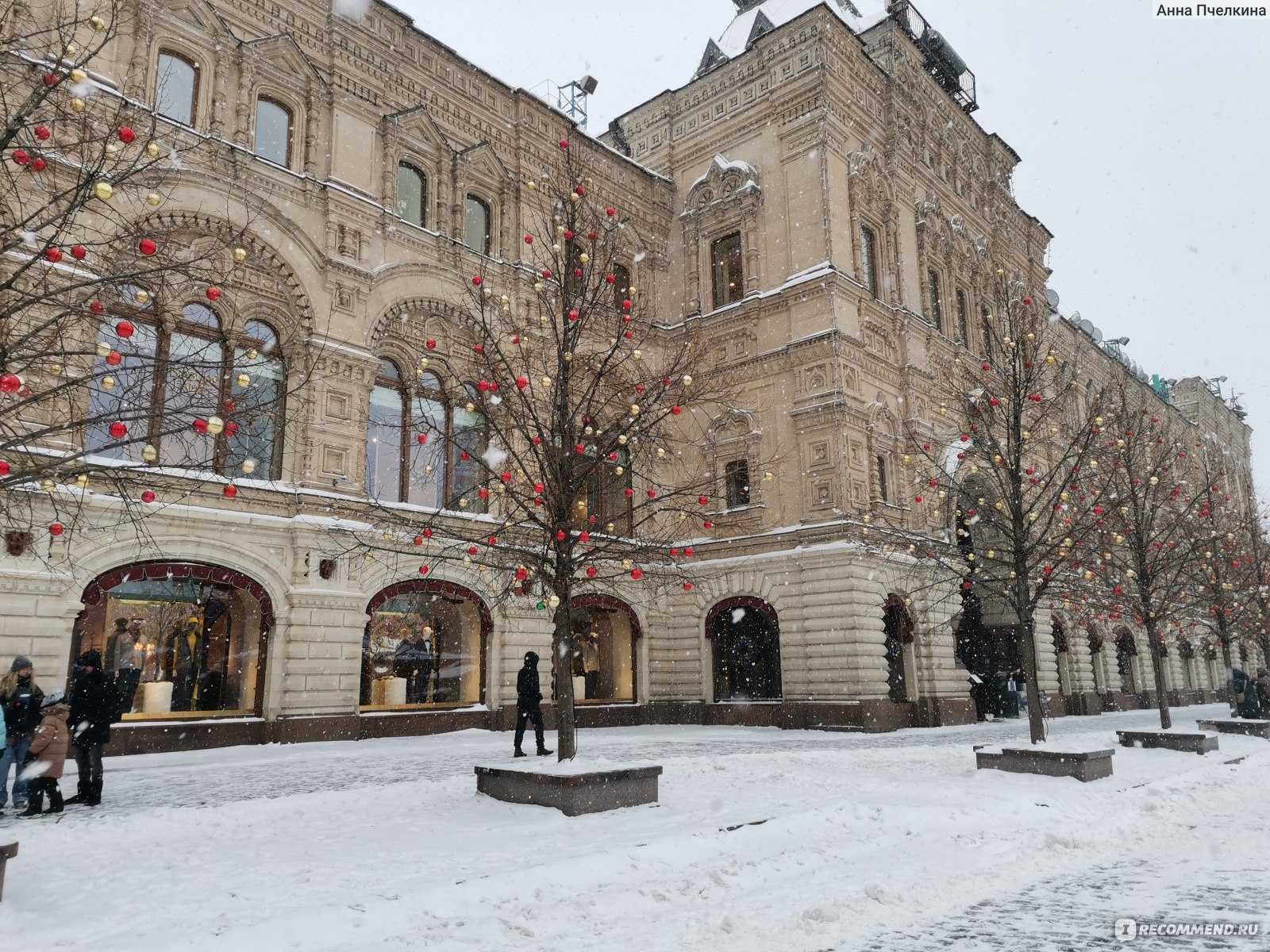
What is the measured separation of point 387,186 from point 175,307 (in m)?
6.52

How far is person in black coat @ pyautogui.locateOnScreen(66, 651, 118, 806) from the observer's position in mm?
10555

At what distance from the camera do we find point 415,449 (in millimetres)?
21781

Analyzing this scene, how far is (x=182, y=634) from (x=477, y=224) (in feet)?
43.8

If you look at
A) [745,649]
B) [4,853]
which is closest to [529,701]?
[4,853]

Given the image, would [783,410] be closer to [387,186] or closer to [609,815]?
[387,186]

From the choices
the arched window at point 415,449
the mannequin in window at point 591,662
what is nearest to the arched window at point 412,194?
the arched window at point 415,449

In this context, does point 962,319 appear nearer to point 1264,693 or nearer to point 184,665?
point 1264,693

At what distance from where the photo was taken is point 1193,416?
58.1 m

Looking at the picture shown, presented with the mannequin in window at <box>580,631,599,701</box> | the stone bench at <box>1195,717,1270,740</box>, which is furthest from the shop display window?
the stone bench at <box>1195,717,1270,740</box>

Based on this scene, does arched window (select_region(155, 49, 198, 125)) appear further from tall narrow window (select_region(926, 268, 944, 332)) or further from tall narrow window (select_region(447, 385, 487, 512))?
tall narrow window (select_region(926, 268, 944, 332))

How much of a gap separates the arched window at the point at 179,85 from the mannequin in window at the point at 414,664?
39.7 ft

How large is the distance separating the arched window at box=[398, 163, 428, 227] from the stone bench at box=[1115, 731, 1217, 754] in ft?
65.9

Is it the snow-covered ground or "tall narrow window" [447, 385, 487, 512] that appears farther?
"tall narrow window" [447, 385, 487, 512]

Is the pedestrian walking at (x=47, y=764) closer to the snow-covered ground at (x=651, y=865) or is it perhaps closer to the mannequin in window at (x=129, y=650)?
the snow-covered ground at (x=651, y=865)
